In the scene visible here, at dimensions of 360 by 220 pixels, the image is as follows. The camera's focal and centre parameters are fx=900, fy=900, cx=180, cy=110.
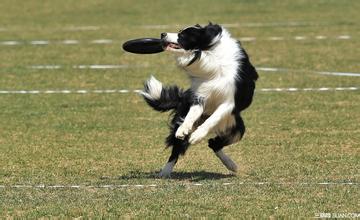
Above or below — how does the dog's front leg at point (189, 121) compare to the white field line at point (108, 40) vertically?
above

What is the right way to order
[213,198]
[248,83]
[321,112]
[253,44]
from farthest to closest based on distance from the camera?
[253,44], [321,112], [248,83], [213,198]

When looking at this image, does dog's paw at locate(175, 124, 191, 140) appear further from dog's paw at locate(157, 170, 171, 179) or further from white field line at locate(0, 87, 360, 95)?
white field line at locate(0, 87, 360, 95)

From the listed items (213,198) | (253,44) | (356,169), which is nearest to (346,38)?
(253,44)

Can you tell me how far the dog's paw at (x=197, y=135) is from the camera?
838 centimetres

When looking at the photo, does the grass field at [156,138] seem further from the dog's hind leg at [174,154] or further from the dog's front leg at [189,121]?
the dog's front leg at [189,121]

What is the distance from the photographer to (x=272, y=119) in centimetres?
1218

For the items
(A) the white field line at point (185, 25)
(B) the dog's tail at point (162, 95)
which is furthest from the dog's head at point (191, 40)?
(A) the white field line at point (185, 25)

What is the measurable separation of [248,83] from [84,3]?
23.6 m

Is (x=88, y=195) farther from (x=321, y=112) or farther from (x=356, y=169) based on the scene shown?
(x=321, y=112)

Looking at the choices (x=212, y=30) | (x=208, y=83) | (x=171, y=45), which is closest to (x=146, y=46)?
(x=171, y=45)

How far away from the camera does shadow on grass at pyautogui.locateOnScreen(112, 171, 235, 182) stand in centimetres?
856

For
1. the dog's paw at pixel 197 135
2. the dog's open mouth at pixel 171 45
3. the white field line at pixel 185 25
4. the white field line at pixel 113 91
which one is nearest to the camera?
the dog's paw at pixel 197 135

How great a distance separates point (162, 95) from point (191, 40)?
781 mm

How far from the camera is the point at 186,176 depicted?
8734mm
